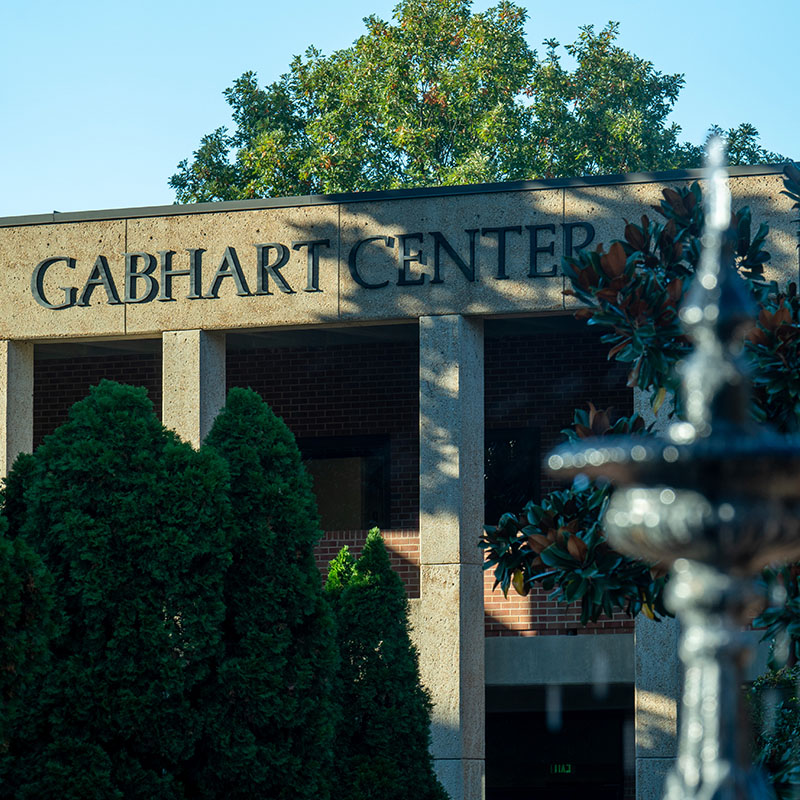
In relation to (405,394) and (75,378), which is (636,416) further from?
Answer: (75,378)

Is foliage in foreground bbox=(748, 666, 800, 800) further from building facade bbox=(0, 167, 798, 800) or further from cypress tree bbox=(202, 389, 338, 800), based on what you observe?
cypress tree bbox=(202, 389, 338, 800)

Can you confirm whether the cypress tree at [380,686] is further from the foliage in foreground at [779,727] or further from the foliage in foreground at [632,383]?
the foliage in foreground at [632,383]

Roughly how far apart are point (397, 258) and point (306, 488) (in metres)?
4.33

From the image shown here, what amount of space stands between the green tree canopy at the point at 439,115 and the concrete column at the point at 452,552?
1562cm

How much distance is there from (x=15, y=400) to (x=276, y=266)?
3.12 meters

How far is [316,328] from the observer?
54.7 feet

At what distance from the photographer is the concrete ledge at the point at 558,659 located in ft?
52.3

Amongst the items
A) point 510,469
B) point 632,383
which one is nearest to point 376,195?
point 510,469

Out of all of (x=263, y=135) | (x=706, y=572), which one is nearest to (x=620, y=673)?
(x=706, y=572)

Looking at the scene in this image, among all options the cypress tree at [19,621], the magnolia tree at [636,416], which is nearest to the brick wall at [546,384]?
the magnolia tree at [636,416]

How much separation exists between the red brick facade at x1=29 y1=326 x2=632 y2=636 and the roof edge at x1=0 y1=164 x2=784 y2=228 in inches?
103

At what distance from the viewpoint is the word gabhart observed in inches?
613

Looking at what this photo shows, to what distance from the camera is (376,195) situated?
52.7ft

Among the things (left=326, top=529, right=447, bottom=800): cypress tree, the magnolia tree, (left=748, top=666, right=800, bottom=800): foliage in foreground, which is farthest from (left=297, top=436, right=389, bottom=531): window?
the magnolia tree
